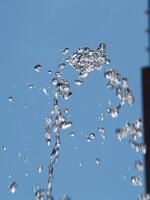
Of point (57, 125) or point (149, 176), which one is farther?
point (149, 176)

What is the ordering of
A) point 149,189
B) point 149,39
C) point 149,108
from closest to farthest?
point 149,189
point 149,108
point 149,39

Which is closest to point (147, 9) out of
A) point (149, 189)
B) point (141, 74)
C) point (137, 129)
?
point (141, 74)

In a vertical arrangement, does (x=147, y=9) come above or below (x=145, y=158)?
above

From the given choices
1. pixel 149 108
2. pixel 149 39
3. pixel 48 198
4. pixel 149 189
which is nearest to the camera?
pixel 48 198

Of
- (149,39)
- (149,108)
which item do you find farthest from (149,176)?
(149,39)

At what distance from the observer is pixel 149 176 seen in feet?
88.6

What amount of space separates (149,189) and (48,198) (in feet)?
42.1

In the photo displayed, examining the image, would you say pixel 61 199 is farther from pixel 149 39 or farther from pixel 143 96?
pixel 149 39

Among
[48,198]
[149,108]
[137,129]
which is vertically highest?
[149,108]

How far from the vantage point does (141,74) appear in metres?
28.7

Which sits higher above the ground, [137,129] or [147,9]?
[147,9]

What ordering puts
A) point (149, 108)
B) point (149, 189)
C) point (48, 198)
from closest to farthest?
point (48, 198) < point (149, 189) < point (149, 108)

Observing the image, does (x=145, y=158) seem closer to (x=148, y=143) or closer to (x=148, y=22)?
(x=148, y=143)

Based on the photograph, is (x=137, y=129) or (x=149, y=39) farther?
(x=149, y=39)
